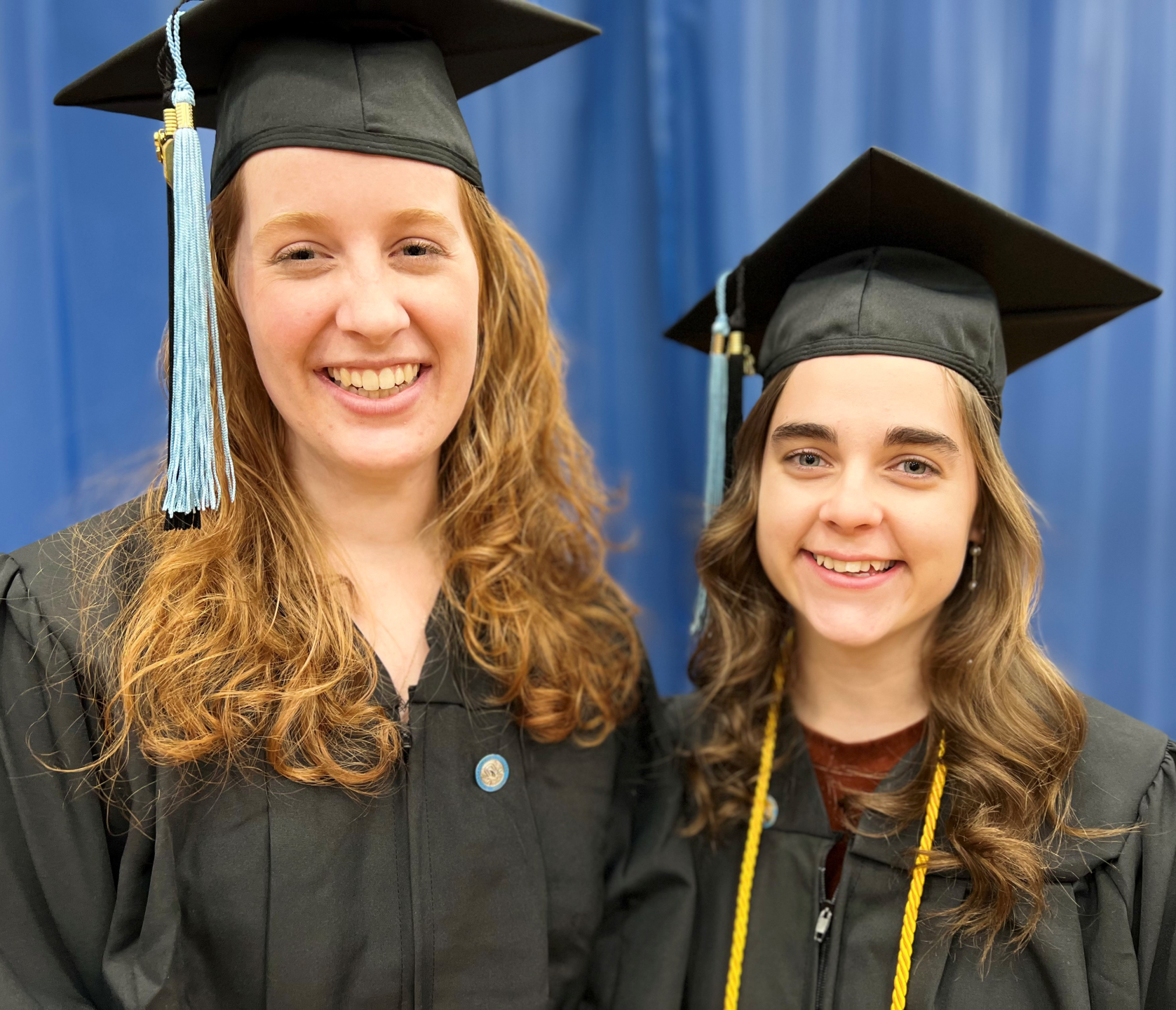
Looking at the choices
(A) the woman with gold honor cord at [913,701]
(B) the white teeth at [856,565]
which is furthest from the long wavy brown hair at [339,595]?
(B) the white teeth at [856,565]

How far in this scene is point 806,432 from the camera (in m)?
1.74

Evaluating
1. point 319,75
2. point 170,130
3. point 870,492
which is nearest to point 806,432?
point 870,492

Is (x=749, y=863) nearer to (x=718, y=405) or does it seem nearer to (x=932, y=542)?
(x=932, y=542)

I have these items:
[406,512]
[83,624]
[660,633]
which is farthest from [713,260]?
[83,624]

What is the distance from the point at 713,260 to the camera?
2555 millimetres

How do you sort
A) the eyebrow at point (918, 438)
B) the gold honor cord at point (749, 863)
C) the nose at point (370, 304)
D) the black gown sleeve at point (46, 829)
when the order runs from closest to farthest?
the black gown sleeve at point (46, 829) < the nose at point (370, 304) < the eyebrow at point (918, 438) < the gold honor cord at point (749, 863)

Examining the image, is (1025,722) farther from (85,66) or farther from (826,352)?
(85,66)

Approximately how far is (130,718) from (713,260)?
1749 millimetres

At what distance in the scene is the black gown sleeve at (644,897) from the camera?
1.82 m

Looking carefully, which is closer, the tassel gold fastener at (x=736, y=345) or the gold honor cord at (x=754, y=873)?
the gold honor cord at (x=754, y=873)

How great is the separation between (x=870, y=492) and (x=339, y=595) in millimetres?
919

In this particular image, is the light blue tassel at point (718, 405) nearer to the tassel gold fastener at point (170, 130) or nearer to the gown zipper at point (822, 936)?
the gown zipper at point (822, 936)

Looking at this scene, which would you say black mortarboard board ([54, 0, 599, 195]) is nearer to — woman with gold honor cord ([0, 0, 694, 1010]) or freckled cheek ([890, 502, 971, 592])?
woman with gold honor cord ([0, 0, 694, 1010])

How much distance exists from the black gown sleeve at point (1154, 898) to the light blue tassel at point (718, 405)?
869mm
